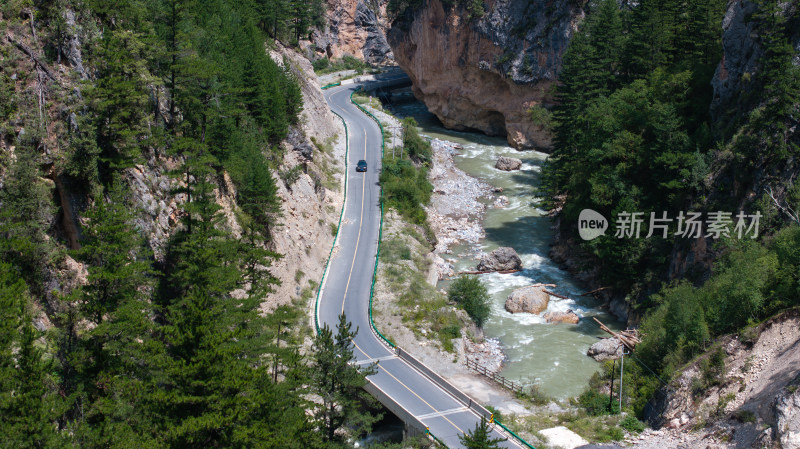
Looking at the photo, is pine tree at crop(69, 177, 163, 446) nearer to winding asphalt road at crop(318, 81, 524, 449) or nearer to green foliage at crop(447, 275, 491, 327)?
winding asphalt road at crop(318, 81, 524, 449)

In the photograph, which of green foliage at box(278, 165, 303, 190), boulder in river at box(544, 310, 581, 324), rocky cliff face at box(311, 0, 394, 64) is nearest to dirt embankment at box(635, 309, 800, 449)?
boulder in river at box(544, 310, 581, 324)

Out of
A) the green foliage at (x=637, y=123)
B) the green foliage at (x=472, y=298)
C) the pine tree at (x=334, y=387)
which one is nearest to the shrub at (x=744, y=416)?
the pine tree at (x=334, y=387)

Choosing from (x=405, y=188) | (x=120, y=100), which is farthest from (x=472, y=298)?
(x=120, y=100)

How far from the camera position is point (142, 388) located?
20.3m

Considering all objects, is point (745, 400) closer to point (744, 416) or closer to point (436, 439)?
point (744, 416)

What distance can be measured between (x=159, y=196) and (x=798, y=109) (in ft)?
107

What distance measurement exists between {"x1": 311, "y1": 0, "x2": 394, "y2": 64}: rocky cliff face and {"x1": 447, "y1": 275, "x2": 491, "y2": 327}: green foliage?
61.8 metres

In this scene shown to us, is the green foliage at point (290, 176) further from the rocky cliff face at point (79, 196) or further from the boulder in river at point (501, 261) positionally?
the boulder in river at point (501, 261)

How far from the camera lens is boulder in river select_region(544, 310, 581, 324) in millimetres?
40969

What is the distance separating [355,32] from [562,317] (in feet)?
238

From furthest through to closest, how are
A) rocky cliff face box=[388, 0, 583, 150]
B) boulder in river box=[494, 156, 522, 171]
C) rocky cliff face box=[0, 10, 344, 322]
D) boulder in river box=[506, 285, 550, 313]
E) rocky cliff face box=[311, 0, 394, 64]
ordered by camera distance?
1. rocky cliff face box=[311, 0, 394, 64]
2. rocky cliff face box=[388, 0, 583, 150]
3. boulder in river box=[494, 156, 522, 171]
4. boulder in river box=[506, 285, 550, 313]
5. rocky cliff face box=[0, 10, 344, 322]

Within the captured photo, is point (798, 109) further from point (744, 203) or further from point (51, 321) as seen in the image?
point (51, 321)

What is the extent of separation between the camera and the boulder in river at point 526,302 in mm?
42250

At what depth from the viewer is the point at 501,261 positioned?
158 ft
